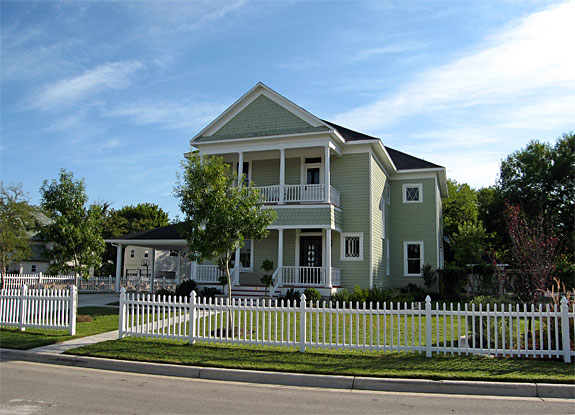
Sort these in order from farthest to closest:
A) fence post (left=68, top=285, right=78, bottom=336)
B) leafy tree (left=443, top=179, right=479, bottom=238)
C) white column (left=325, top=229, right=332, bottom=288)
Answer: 1. leafy tree (left=443, top=179, right=479, bottom=238)
2. white column (left=325, top=229, right=332, bottom=288)
3. fence post (left=68, top=285, right=78, bottom=336)

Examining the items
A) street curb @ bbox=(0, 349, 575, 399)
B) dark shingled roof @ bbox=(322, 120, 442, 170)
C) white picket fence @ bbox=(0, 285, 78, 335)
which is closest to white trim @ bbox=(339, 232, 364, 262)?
dark shingled roof @ bbox=(322, 120, 442, 170)

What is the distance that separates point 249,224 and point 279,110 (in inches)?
401

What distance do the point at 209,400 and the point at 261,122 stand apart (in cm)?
1647

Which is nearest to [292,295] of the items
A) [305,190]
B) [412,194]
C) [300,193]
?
[300,193]

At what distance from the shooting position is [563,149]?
34.8 metres

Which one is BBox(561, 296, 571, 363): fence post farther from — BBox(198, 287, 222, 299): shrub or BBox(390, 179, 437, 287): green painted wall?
BBox(390, 179, 437, 287): green painted wall

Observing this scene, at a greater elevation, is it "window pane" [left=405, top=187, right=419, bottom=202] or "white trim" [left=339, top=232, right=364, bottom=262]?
"window pane" [left=405, top=187, right=419, bottom=202]

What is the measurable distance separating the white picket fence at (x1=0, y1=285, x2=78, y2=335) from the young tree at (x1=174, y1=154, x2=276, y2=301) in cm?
361

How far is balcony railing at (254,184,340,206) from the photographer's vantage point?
2122 cm

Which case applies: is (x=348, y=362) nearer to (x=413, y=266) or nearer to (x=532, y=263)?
(x=532, y=263)

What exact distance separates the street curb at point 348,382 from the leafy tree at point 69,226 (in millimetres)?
7128

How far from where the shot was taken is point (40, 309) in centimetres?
1333

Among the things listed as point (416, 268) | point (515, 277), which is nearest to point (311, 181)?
point (416, 268)

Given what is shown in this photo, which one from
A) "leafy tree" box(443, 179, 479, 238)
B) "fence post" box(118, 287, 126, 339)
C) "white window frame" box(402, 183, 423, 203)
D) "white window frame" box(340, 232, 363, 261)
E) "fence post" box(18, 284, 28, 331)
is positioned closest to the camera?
"fence post" box(118, 287, 126, 339)
